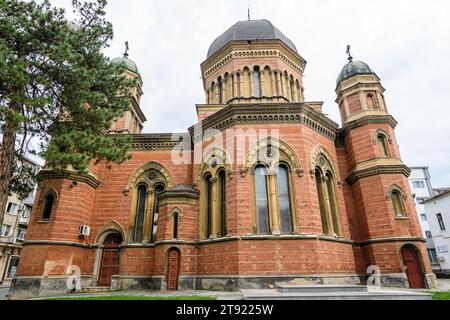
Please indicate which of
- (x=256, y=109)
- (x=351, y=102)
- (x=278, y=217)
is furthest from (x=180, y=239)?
(x=351, y=102)

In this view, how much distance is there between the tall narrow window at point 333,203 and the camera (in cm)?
1525

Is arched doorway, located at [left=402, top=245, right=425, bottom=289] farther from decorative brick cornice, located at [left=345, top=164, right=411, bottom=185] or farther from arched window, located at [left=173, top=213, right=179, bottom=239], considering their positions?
arched window, located at [left=173, top=213, right=179, bottom=239]

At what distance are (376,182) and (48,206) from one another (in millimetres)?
18349

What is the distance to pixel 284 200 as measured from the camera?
13977 mm

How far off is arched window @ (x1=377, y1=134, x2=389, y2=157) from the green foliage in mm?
14639

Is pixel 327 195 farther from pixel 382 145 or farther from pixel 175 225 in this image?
pixel 175 225

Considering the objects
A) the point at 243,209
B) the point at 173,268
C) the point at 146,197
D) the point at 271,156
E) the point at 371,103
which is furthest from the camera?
the point at 371,103

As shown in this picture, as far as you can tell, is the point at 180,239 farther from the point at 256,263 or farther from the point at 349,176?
the point at 349,176

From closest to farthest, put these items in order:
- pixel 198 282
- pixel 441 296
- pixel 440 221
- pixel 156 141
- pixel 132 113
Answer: pixel 441 296 < pixel 198 282 < pixel 156 141 < pixel 132 113 < pixel 440 221

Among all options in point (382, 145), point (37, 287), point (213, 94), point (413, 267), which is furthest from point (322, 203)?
point (37, 287)

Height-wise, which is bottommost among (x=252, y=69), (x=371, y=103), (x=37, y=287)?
(x=37, y=287)

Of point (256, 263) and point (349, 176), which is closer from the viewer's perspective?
point (256, 263)

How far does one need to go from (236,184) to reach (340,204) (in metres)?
6.56
